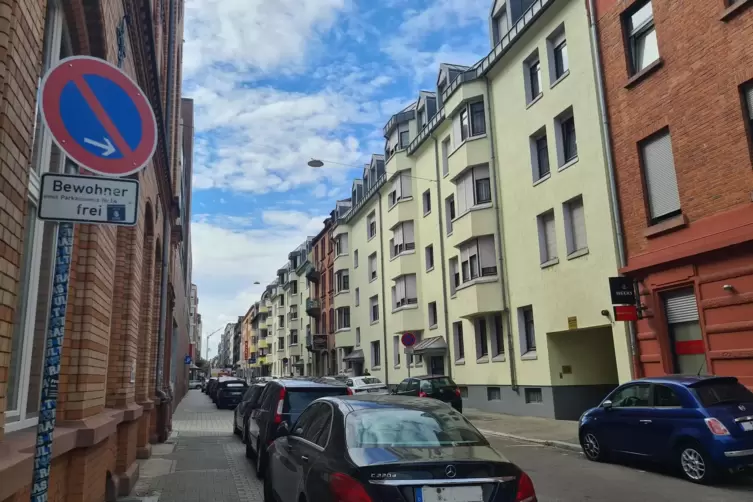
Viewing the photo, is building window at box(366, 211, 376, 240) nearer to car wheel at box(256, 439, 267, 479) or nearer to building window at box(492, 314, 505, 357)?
building window at box(492, 314, 505, 357)

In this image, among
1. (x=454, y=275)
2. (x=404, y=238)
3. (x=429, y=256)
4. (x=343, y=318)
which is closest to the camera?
(x=454, y=275)

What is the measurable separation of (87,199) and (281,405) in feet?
26.3

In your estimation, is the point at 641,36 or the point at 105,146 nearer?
the point at 105,146

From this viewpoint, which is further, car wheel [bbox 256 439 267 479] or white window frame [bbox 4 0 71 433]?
car wheel [bbox 256 439 267 479]

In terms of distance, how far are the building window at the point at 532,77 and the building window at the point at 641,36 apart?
4.83 meters

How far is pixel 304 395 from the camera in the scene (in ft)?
35.0

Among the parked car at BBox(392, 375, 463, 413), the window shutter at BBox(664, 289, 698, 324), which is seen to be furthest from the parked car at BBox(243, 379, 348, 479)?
the parked car at BBox(392, 375, 463, 413)

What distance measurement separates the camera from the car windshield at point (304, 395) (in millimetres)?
10461

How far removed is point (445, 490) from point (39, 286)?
3.51 meters

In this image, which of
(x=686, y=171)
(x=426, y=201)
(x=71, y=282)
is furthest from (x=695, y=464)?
(x=426, y=201)

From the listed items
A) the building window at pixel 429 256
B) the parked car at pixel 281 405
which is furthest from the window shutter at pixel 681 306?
the building window at pixel 429 256

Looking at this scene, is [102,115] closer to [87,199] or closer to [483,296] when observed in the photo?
[87,199]

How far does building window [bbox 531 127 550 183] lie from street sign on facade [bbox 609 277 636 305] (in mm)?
6132

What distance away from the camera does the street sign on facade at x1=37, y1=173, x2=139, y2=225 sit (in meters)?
2.82
